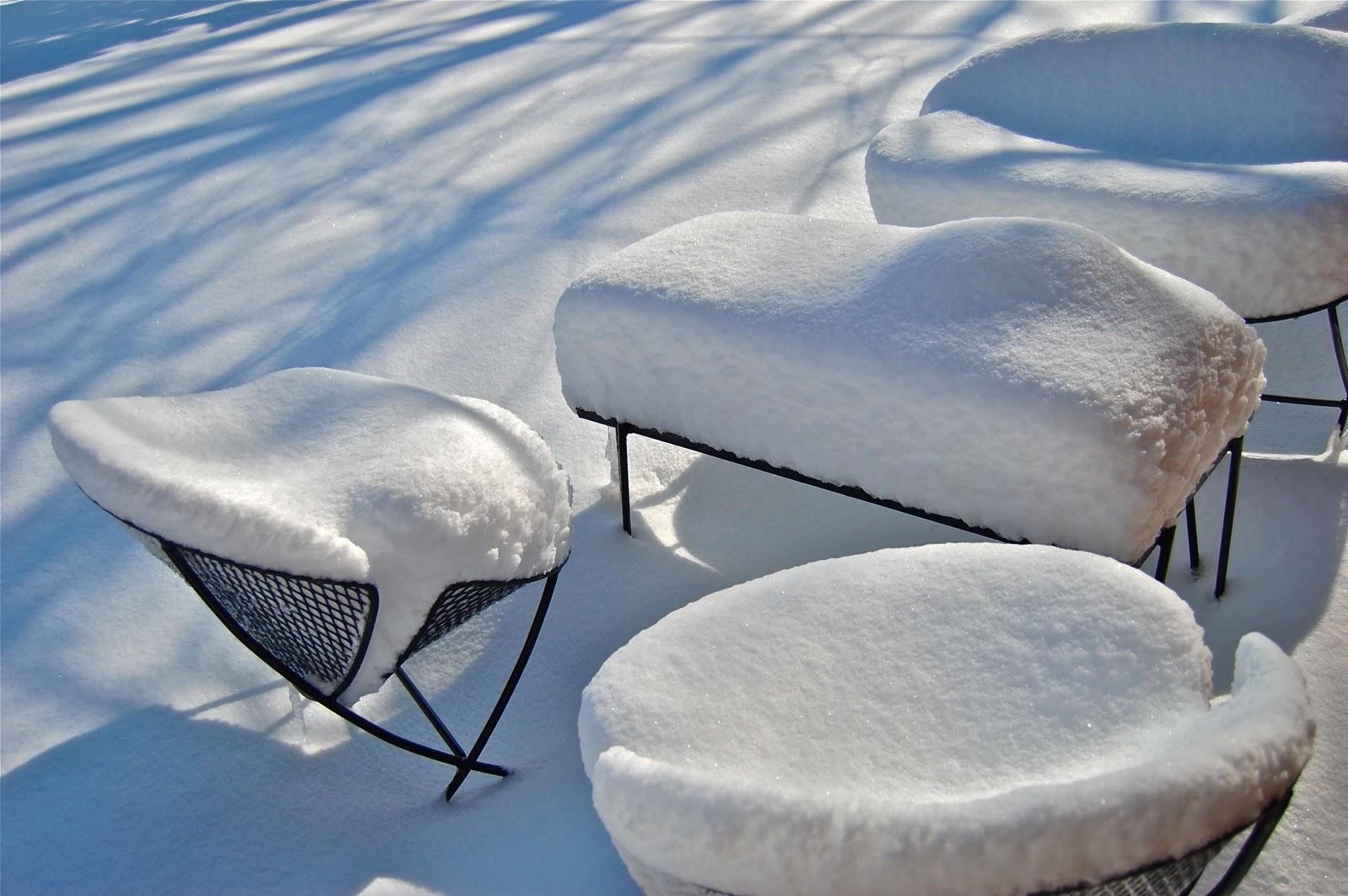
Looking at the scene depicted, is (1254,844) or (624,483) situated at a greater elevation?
(1254,844)

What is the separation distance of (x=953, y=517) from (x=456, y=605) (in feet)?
2.52

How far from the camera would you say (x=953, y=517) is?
180cm

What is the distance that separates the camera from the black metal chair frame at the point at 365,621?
1456 millimetres

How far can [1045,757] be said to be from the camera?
45.0 inches

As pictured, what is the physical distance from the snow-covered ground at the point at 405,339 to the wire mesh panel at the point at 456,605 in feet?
0.88

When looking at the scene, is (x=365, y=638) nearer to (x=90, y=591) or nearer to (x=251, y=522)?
(x=251, y=522)

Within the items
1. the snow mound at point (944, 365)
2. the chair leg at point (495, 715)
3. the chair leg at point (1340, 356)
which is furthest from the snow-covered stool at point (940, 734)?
the chair leg at point (1340, 356)

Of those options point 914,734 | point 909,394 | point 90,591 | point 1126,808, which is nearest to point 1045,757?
point 914,734

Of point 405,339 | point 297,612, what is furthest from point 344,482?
point 405,339

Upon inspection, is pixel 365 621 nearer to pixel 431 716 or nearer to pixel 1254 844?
pixel 431 716

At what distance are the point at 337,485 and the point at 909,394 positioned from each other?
34.0 inches

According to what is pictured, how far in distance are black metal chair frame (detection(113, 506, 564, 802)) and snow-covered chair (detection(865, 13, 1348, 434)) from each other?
1467 millimetres

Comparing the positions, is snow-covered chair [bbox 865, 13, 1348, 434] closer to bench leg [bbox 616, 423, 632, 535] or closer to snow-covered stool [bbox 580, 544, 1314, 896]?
bench leg [bbox 616, 423, 632, 535]

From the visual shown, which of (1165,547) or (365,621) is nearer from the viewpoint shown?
(365,621)
